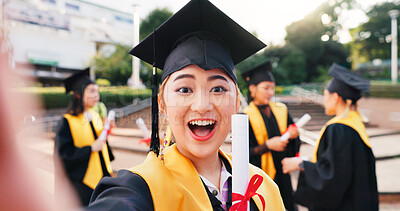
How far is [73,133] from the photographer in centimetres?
367

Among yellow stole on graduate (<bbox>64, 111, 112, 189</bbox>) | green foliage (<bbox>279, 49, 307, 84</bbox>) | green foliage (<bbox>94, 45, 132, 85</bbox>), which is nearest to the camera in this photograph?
yellow stole on graduate (<bbox>64, 111, 112, 189</bbox>)

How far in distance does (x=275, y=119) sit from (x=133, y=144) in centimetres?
583

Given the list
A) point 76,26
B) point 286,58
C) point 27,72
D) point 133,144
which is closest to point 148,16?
point 76,26

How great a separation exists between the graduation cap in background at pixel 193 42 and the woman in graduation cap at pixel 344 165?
2148mm

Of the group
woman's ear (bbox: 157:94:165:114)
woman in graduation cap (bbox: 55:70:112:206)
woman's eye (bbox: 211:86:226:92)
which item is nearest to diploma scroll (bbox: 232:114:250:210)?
woman's eye (bbox: 211:86:226:92)

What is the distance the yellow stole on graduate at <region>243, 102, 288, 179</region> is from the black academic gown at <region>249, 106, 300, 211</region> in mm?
56

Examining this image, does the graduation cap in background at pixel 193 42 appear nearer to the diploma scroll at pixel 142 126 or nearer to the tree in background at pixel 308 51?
the diploma scroll at pixel 142 126

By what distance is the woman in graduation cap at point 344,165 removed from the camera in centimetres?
308

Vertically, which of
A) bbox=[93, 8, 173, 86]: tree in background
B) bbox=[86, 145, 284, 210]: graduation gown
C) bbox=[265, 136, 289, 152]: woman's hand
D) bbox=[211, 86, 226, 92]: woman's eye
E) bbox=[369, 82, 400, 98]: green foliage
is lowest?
bbox=[265, 136, 289, 152]: woman's hand

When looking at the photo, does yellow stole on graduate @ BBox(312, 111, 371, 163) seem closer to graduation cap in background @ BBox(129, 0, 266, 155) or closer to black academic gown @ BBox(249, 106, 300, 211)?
black academic gown @ BBox(249, 106, 300, 211)

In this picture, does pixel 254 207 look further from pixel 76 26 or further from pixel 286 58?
pixel 76 26

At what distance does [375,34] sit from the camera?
109 feet

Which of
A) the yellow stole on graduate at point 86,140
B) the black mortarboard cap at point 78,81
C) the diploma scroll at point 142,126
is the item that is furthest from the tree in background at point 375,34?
the diploma scroll at point 142,126

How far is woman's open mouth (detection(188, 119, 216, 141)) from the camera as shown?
1.29m
